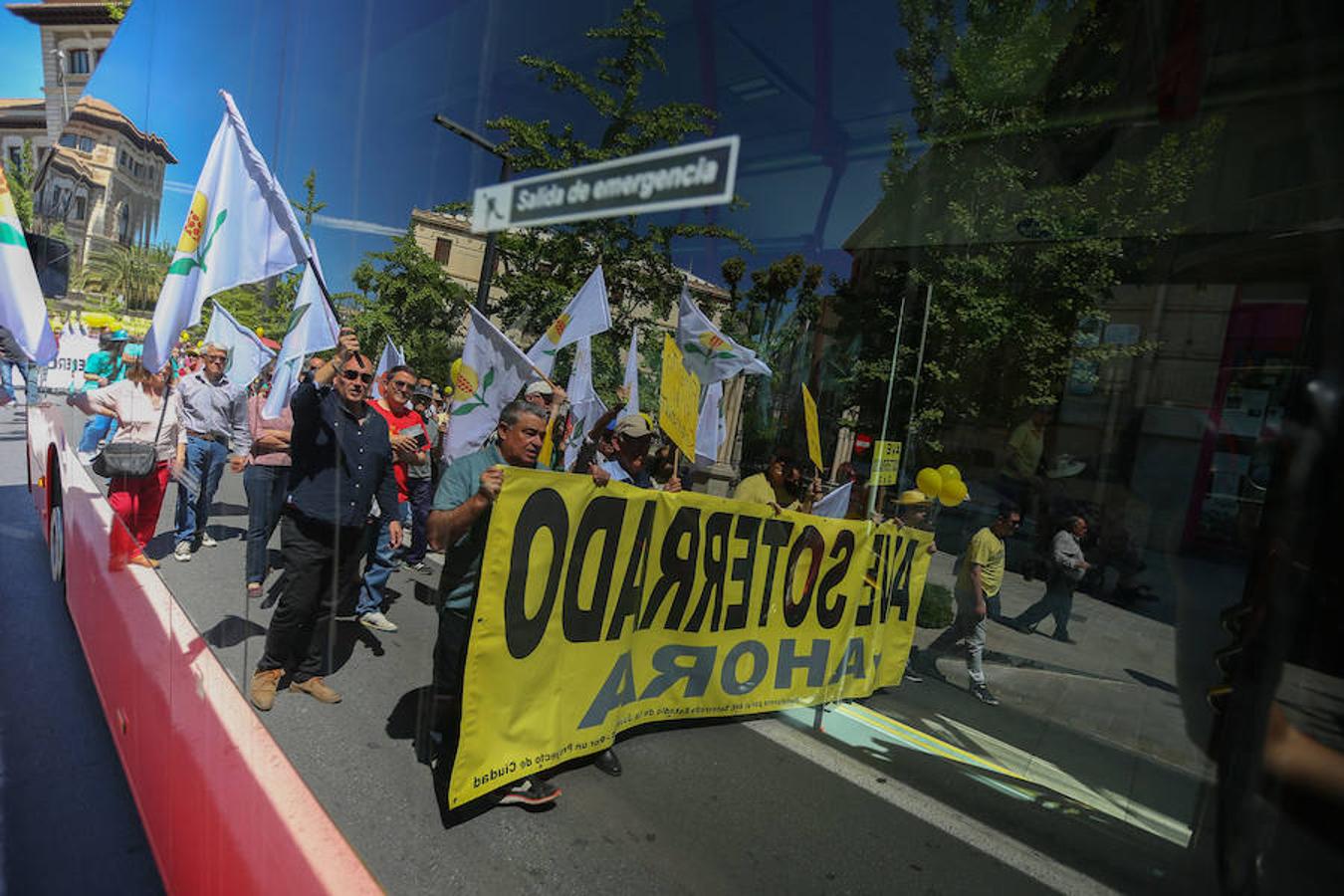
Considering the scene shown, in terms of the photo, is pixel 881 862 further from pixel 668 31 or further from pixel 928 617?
pixel 668 31

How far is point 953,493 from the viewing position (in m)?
1.29

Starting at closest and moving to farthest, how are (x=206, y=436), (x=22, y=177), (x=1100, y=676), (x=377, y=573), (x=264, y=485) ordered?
(x=1100, y=676)
(x=377, y=573)
(x=264, y=485)
(x=206, y=436)
(x=22, y=177)

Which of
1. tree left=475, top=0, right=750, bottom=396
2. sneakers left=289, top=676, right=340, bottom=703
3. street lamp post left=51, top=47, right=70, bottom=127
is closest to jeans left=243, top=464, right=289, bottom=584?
sneakers left=289, top=676, right=340, bottom=703

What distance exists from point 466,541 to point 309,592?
1.43ft

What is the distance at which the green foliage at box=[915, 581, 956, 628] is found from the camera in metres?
1.31

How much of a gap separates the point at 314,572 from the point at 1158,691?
1.52 m

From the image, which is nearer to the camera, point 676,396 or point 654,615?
point 676,396

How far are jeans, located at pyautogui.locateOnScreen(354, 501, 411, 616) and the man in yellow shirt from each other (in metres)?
0.80

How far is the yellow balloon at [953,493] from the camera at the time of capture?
1268 millimetres

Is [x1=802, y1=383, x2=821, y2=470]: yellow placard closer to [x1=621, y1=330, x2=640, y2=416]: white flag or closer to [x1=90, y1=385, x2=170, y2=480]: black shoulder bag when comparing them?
[x1=621, y1=330, x2=640, y2=416]: white flag

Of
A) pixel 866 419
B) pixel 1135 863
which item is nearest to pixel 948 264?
pixel 866 419

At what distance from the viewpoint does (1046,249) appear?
1.21 meters

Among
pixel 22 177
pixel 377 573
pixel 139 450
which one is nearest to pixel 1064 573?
pixel 377 573

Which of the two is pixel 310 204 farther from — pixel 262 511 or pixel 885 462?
pixel 885 462
